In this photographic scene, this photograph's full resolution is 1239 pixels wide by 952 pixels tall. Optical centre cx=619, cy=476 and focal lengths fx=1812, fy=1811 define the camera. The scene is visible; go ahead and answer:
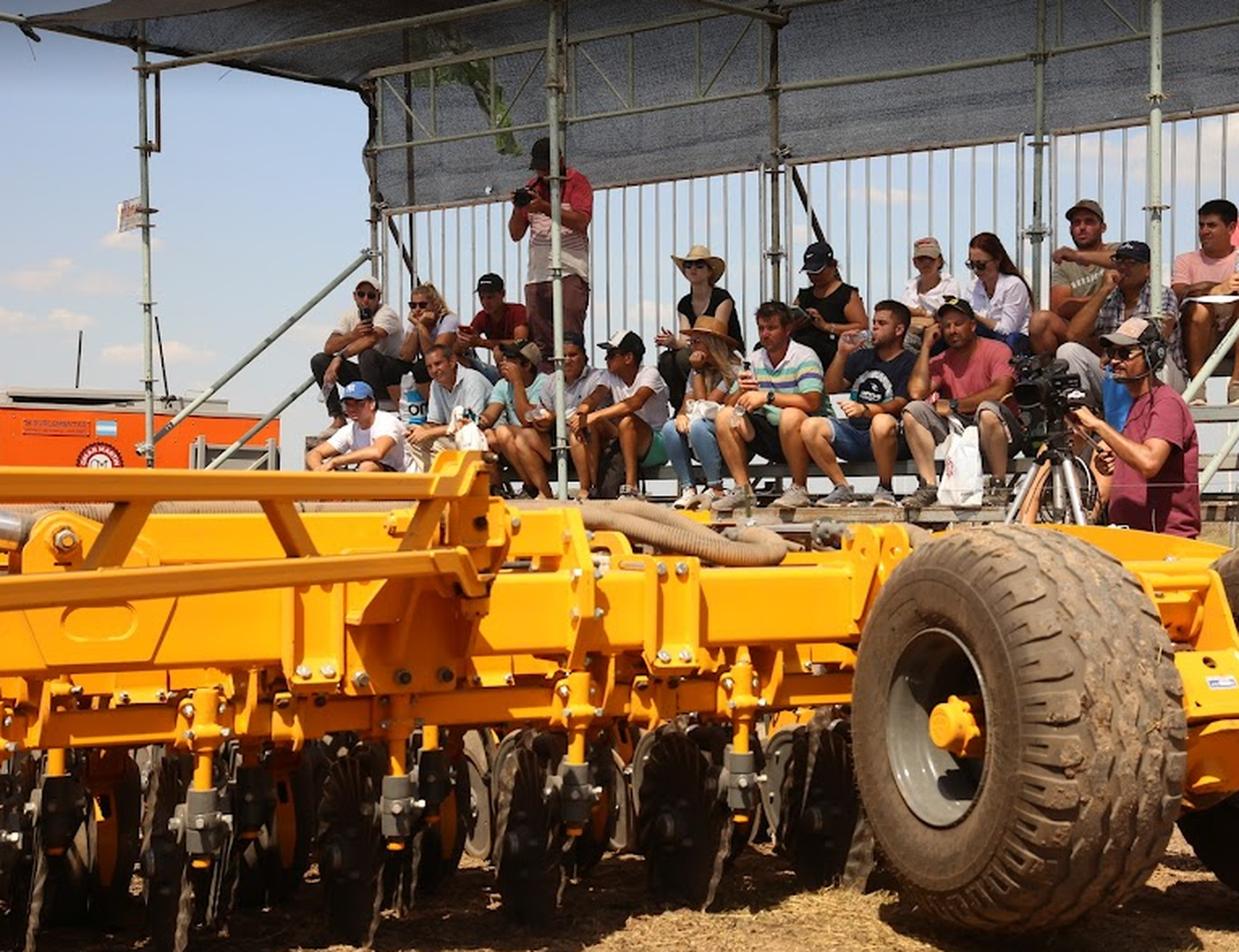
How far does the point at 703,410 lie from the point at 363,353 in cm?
373

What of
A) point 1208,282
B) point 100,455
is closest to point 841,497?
point 1208,282

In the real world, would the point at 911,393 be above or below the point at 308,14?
below

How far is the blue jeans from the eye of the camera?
38.1 ft

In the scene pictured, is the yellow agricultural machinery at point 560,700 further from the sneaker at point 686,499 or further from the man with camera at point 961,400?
the sneaker at point 686,499

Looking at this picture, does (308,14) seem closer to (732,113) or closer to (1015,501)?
(732,113)

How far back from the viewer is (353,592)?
16.3 feet

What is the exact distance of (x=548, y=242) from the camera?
43.4 ft

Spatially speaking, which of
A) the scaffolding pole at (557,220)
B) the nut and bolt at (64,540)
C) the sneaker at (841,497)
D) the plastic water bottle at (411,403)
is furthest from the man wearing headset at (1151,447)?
the plastic water bottle at (411,403)

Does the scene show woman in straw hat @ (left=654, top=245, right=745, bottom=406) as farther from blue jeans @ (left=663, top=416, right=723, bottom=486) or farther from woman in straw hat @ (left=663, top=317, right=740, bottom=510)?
blue jeans @ (left=663, top=416, right=723, bottom=486)

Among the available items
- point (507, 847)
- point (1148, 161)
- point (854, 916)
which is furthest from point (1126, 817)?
point (1148, 161)

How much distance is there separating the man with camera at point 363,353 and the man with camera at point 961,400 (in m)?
4.74

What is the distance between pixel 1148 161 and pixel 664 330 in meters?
4.10

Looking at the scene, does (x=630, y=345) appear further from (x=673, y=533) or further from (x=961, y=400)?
(x=673, y=533)

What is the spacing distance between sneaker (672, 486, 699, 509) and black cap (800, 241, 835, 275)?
186 cm
